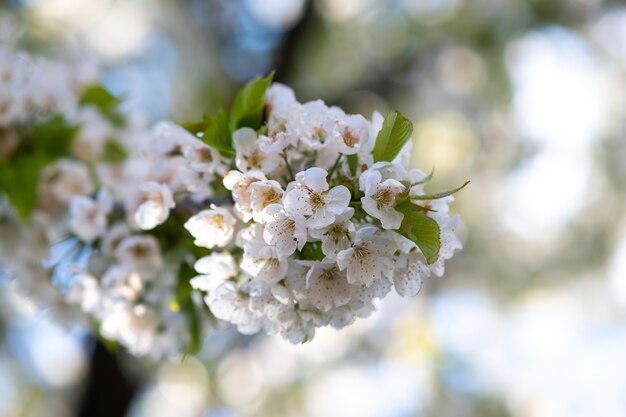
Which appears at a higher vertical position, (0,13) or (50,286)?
(50,286)

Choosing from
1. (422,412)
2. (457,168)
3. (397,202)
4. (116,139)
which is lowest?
(422,412)

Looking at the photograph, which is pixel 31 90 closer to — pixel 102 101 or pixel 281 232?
pixel 102 101

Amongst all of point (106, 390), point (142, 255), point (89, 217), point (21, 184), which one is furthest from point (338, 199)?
point (106, 390)

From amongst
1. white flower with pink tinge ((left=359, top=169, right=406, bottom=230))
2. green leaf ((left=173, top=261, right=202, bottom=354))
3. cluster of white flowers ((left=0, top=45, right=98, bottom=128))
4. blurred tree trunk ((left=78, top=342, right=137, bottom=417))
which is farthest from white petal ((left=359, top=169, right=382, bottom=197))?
blurred tree trunk ((left=78, top=342, right=137, bottom=417))

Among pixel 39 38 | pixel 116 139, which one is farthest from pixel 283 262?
pixel 39 38

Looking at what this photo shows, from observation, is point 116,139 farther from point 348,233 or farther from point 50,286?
point 348,233

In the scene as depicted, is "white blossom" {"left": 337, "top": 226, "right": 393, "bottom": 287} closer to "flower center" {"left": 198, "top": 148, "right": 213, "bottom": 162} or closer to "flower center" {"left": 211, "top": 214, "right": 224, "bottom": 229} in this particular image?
"flower center" {"left": 211, "top": 214, "right": 224, "bottom": 229}

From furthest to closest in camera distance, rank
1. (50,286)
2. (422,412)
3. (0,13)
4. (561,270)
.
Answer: (561,270) < (422,412) < (0,13) < (50,286)
